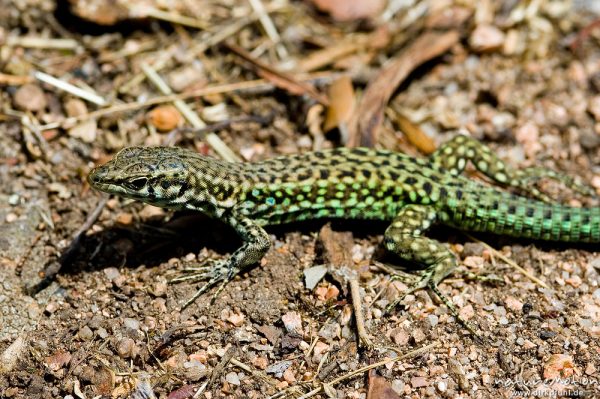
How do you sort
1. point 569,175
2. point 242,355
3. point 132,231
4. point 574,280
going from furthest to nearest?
point 569,175 < point 132,231 < point 574,280 < point 242,355

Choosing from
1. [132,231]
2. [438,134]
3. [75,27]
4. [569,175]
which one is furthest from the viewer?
[75,27]

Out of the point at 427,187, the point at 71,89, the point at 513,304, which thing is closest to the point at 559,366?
the point at 513,304

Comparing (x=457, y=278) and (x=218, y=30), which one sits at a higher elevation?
(x=218, y=30)

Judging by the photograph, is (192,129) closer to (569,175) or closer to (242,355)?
(242,355)

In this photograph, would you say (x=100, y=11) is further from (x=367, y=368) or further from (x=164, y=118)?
(x=367, y=368)

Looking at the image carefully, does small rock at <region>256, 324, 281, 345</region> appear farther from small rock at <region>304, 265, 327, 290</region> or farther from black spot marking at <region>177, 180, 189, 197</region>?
black spot marking at <region>177, 180, 189, 197</region>

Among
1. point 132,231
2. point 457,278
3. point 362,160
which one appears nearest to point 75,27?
point 132,231

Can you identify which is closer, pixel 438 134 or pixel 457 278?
pixel 457 278

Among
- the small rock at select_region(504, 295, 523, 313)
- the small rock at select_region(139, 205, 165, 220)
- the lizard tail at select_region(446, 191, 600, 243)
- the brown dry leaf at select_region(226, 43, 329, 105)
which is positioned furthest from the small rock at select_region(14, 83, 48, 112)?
the small rock at select_region(504, 295, 523, 313)
